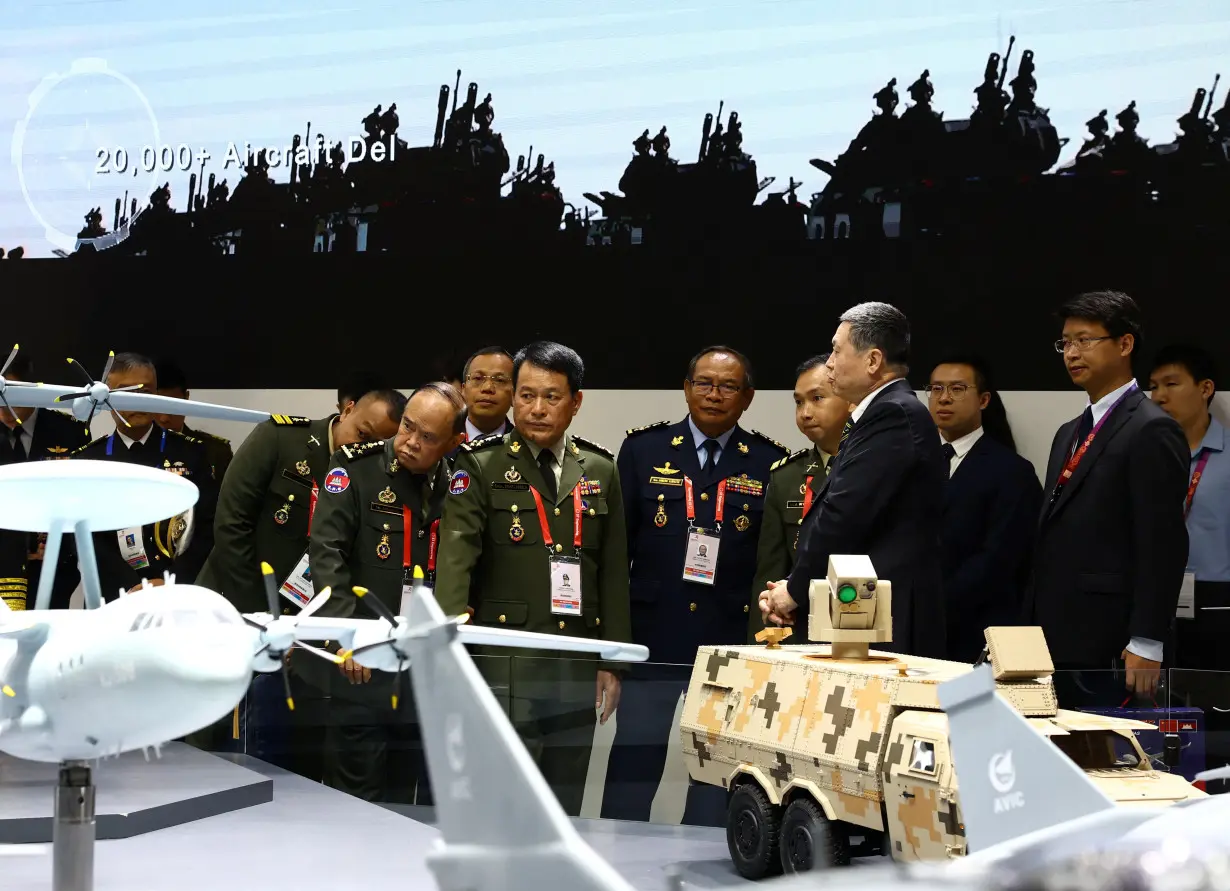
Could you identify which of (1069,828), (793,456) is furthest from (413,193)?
(1069,828)

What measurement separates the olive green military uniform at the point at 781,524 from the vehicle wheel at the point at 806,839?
1796 millimetres

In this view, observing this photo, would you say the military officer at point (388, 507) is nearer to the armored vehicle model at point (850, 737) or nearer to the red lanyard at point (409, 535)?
the red lanyard at point (409, 535)

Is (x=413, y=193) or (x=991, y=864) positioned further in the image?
(x=413, y=193)

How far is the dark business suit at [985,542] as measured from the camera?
18.5 ft

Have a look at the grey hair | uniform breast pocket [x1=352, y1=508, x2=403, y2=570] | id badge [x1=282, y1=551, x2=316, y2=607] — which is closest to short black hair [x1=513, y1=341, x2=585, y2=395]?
uniform breast pocket [x1=352, y1=508, x2=403, y2=570]

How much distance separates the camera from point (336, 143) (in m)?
7.79

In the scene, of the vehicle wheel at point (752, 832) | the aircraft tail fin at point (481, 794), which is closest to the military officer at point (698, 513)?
the vehicle wheel at point (752, 832)

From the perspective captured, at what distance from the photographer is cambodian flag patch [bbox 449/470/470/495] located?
5.14 metres

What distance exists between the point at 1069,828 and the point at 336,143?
6.26m

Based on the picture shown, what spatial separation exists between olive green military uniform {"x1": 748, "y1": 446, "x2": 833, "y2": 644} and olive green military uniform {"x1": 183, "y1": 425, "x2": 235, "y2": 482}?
2895mm

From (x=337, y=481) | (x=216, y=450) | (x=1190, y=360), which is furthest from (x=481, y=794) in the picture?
(x=216, y=450)

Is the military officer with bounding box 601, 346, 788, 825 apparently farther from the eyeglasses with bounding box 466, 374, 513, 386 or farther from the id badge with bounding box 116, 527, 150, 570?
the id badge with bounding box 116, 527, 150, 570

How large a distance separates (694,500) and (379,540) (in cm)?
127

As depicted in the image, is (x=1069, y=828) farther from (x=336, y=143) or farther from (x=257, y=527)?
A: (x=336, y=143)
